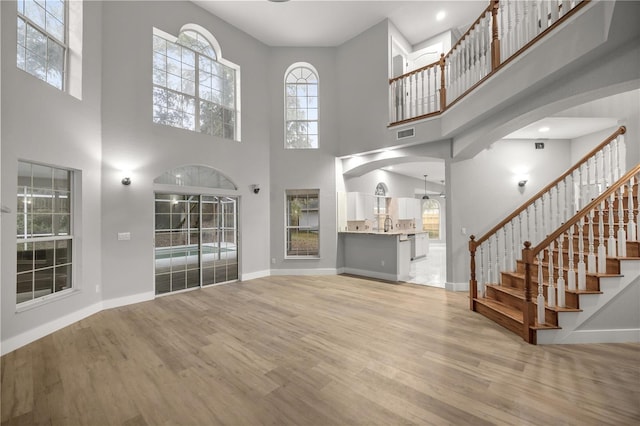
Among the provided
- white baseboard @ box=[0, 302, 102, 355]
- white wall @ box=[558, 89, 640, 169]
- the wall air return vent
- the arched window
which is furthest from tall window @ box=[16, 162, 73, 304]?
the arched window

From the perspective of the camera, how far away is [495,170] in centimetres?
542

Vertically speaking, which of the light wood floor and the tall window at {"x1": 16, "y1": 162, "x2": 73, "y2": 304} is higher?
the tall window at {"x1": 16, "y1": 162, "x2": 73, "y2": 304}

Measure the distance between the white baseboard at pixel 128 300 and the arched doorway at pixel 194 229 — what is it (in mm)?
293

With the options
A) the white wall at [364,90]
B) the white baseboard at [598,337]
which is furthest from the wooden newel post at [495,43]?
the white baseboard at [598,337]

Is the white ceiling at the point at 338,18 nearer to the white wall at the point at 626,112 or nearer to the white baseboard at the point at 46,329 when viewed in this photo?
the white wall at the point at 626,112

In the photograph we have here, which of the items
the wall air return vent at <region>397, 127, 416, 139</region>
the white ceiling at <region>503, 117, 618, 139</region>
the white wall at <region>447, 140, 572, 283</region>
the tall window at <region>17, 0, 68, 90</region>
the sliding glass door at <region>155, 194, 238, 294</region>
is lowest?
the sliding glass door at <region>155, 194, 238, 294</region>

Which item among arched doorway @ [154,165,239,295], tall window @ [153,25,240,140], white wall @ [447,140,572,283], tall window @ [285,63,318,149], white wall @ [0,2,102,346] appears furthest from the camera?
tall window @ [285,63,318,149]

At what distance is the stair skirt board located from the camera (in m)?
3.00

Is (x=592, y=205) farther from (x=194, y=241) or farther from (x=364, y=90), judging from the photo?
(x=194, y=241)

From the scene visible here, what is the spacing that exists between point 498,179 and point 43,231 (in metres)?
7.37

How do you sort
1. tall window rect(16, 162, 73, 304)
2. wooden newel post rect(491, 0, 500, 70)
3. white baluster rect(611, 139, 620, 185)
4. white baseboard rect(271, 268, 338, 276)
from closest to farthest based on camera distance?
tall window rect(16, 162, 73, 304) → wooden newel post rect(491, 0, 500, 70) → white baluster rect(611, 139, 620, 185) → white baseboard rect(271, 268, 338, 276)

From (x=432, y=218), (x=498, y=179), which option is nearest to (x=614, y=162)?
(x=498, y=179)

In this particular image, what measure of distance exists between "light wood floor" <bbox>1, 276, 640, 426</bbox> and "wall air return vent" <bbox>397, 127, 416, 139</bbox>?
3.51m

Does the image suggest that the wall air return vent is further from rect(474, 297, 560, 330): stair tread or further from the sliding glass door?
the sliding glass door
